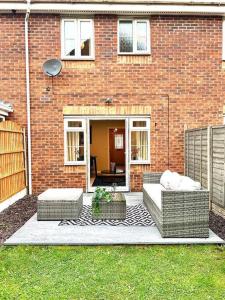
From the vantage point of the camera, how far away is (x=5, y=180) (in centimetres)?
838

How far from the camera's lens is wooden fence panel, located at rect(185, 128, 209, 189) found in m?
8.06

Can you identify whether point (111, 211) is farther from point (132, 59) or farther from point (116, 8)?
point (116, 8)

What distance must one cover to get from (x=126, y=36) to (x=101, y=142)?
735 centimetres

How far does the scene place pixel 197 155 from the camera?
352 inches

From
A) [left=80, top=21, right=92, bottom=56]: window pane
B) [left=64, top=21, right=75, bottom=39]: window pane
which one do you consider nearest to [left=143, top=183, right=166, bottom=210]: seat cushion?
[left=80, top=21, right=92, bottom=56]: window pane

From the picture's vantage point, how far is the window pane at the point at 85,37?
→ 34.3 feet

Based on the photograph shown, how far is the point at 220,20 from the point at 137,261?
340 inches

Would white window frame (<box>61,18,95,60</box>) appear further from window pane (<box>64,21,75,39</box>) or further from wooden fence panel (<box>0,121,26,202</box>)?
wooden fence panel (<box>0,121,26,202</box>)

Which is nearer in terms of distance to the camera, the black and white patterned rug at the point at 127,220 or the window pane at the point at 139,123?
the black and white patterned rug at the point at 127,220

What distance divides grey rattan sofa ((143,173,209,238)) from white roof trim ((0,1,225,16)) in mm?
6592

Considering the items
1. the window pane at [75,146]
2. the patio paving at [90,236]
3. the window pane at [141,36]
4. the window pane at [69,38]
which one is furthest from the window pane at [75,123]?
the patio paving at [90,236]

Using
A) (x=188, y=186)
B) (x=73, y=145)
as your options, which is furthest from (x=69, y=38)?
(x=188, y=186)

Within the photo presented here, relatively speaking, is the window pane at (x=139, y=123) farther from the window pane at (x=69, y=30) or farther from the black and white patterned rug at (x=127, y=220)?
the black and white patterned rug at (x=127, y=220)

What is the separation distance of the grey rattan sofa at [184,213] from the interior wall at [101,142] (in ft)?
37.1
